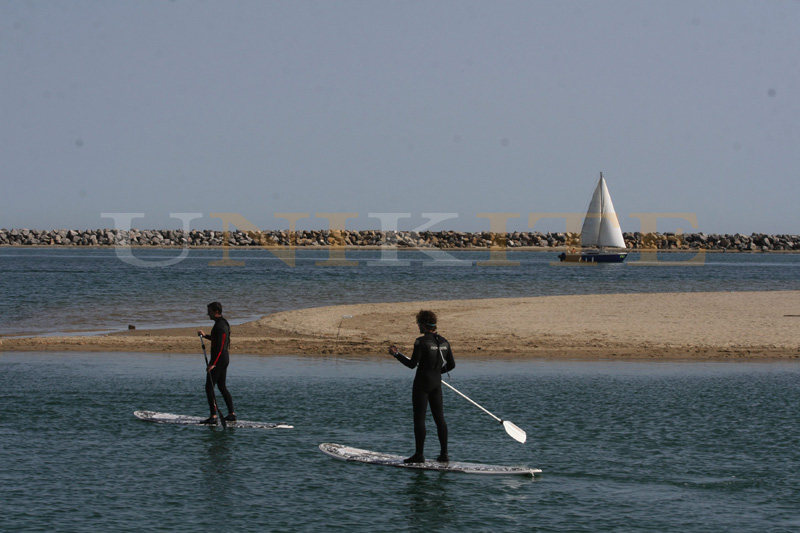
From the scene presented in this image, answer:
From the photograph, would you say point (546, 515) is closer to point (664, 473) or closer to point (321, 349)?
point (664, 473)

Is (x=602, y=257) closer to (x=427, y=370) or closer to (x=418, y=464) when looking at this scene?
(x=418, y=464)

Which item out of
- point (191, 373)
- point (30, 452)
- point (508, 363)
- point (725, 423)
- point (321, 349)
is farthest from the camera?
point (321, 349)

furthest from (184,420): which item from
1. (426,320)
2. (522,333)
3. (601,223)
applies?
(601,223)

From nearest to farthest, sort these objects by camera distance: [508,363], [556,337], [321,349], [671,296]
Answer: [508,363] → [321,349] → [556,337] → [671,296]

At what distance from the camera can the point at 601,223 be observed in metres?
121

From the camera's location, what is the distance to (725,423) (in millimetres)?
16547

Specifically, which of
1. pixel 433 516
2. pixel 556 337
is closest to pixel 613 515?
pixel 433 516

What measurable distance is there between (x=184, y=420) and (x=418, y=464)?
515cm

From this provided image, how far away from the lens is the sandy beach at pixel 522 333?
93.3 feet

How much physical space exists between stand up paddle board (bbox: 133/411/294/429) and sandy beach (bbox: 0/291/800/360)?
37.2ft

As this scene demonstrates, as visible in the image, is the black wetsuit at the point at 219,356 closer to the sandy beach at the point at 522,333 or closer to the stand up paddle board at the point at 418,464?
the stand up paddle board at the point at 418,464

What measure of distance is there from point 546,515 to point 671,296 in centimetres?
4399

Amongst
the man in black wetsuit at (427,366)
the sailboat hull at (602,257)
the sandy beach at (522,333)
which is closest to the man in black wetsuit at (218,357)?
the man in black wetsuit at (427,366)

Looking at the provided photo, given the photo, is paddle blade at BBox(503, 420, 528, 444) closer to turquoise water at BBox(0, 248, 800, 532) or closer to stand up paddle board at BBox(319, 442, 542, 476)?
turquoise water at BBox(0, 248, 800, 532)
